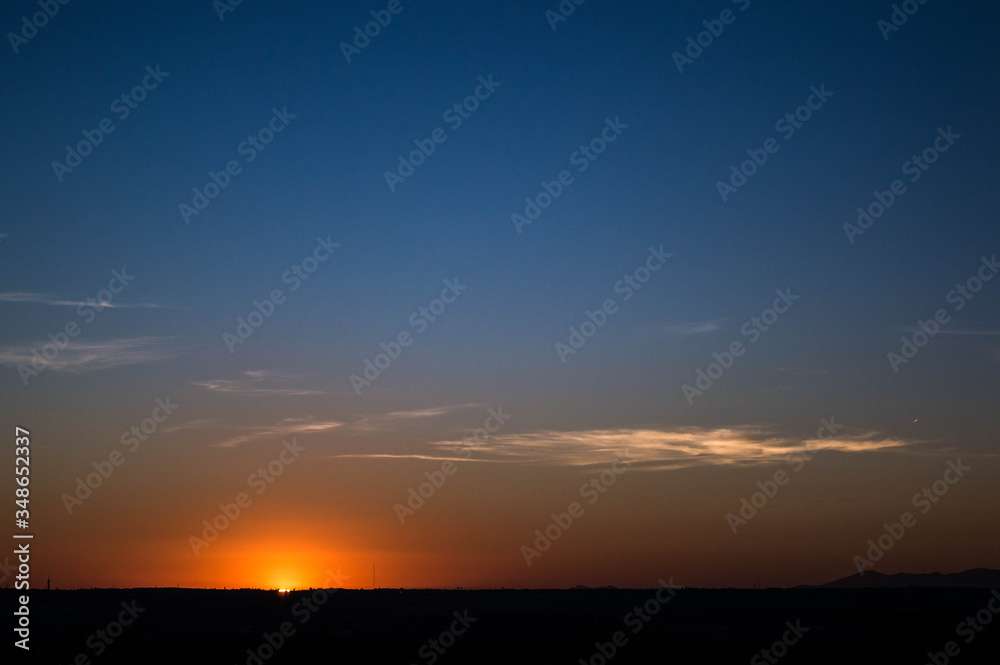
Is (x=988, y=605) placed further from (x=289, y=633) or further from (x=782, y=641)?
(x=289, y=633)

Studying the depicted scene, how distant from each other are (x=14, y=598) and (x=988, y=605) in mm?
108995

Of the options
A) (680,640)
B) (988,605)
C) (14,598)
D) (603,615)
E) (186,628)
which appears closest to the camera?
(680,640)

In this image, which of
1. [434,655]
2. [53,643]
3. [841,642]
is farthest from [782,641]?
[53,643]

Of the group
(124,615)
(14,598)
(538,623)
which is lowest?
(538,623)

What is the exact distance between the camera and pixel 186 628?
285 feet

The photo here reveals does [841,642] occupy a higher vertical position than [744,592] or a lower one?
lower

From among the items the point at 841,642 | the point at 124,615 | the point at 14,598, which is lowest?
the point at 841,642

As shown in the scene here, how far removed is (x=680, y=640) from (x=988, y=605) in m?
55.7

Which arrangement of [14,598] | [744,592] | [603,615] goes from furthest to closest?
[744,592] < [14,598] < [603,615]

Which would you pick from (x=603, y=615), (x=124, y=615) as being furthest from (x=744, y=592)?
(x=124, y=615)

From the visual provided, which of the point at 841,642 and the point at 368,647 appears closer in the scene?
the point at 368,647

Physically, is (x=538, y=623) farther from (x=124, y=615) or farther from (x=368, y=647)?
(x=124, y=615)

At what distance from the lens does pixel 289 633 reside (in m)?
83.1

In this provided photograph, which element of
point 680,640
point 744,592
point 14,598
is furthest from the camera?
point 744,592
